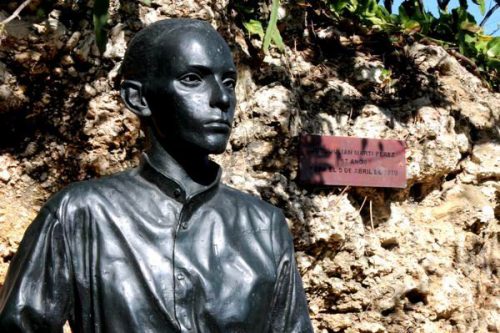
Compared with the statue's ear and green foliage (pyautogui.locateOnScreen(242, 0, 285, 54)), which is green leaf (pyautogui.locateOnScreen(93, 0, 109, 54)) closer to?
green foliage (pyautogui.locateOnScreen(242, 0, 285, 54))

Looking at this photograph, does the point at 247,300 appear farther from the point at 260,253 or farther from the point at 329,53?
the point at 329,53

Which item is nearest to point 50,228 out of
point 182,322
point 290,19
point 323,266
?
point 182,322

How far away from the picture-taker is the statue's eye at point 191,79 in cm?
218

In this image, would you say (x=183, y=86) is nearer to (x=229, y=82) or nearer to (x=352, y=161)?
(x=229, y=82)

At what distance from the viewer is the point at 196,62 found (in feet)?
7.15

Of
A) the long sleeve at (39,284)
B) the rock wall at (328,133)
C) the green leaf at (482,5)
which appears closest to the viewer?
the long sleeve at (39,284)

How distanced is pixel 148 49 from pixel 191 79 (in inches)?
5.4

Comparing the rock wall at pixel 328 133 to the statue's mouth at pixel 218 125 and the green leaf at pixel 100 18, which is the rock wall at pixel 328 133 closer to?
the green leaf at pixel 100 18

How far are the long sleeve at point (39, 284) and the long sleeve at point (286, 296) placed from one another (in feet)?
1.71

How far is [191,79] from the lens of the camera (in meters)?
2.19

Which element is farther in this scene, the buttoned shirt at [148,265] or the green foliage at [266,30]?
the green foliage at [266,30]

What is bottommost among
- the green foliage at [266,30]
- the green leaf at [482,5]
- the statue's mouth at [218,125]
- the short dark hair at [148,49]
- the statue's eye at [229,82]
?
the statue's mouth at [218,125]

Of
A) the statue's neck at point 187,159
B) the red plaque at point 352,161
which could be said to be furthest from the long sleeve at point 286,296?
the red plaque at point 352,161

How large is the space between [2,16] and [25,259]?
69.9 inches
